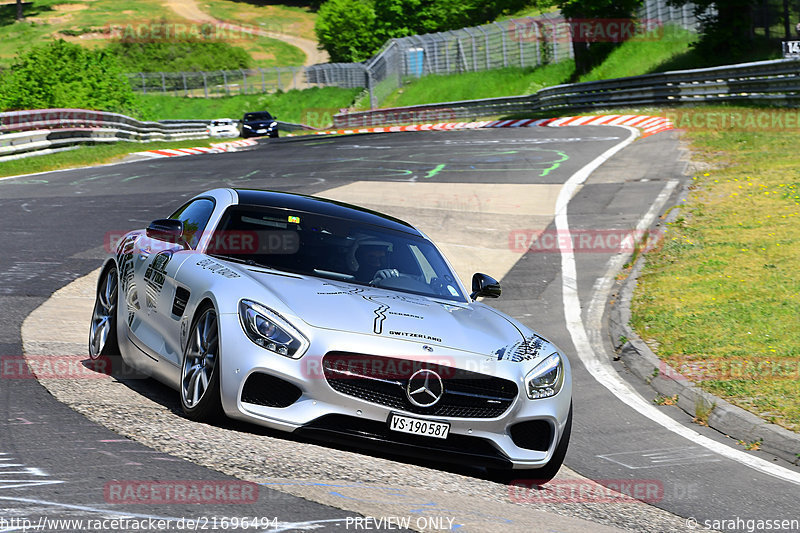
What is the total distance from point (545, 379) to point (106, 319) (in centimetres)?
368

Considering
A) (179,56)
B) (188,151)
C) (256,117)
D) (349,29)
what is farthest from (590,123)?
(179,56)

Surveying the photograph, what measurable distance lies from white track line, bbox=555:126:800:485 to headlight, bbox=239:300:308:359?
3.51 metres

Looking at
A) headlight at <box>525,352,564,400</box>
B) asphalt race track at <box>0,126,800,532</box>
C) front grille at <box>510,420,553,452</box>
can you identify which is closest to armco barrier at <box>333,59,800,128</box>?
asphalt race track at <box>0,126,800,532</box>

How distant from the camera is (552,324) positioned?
473 inches

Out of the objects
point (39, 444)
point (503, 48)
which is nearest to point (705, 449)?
point (39, 444)

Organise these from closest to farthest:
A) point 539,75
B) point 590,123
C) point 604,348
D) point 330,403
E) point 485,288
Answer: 1. point 330,403
2. point 485,288
3. point 604,348
4. point 590,123
5. point 539,75

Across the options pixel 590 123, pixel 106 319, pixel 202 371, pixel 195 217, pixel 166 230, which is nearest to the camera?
pixel 202 371

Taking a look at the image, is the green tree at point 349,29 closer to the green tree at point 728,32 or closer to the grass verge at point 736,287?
the green tree at point 728,32

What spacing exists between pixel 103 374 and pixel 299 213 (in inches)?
75.0

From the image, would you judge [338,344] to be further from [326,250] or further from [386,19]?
[386,19]

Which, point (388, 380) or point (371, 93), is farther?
point (371, 93)

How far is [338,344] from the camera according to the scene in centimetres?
586

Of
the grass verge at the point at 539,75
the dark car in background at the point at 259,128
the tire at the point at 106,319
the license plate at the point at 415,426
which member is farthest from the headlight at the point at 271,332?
the dark car in background at the point at 259,128

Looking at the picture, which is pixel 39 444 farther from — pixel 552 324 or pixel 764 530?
pixel 552 324
